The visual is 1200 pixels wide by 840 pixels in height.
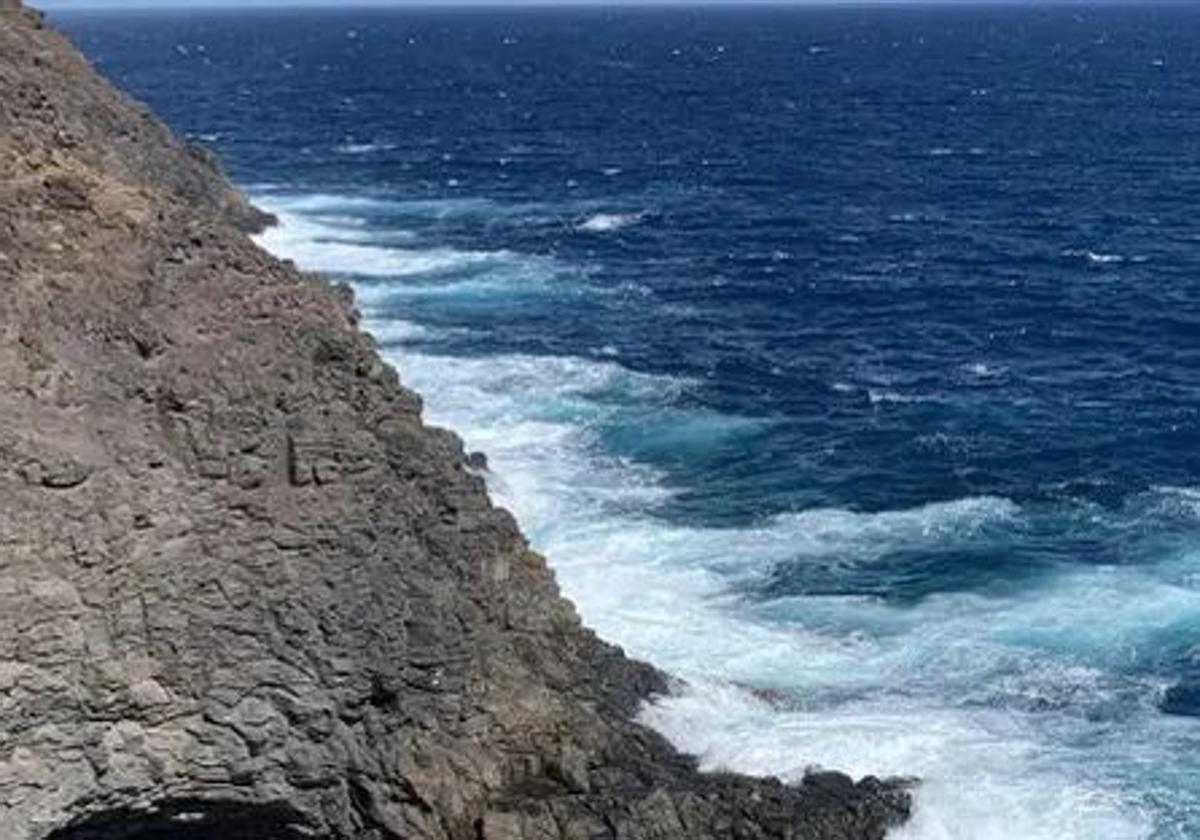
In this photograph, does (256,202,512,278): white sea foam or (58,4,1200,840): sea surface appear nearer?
(58,4,1200,840): sea surface

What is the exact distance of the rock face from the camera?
29594mm

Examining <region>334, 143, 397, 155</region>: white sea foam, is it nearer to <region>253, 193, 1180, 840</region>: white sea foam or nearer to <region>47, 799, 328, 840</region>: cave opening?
<region>253, 193, 1180, 840</region>: white sea foam

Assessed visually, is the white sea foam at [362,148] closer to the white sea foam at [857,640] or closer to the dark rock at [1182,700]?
the white sea foam at [857,640]

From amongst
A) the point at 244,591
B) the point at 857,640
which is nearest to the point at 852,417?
the point at 857,640

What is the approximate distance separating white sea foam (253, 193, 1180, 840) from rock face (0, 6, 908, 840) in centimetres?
352

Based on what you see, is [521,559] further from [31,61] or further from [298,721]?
[31,61]

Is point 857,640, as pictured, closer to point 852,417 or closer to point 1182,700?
point 1182,700

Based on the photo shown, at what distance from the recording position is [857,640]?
46.4m

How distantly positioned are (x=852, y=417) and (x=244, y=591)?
3914cm

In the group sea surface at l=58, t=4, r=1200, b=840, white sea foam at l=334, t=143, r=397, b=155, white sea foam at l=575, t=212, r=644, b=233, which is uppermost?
white sea foam at l=334, t=143, r=397, b=155

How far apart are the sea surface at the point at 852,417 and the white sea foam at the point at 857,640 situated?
0.12 meters

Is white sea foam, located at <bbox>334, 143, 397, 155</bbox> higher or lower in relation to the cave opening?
higher

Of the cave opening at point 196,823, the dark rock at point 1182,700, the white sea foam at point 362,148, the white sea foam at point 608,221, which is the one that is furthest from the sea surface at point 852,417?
the cave opening at point 196,823

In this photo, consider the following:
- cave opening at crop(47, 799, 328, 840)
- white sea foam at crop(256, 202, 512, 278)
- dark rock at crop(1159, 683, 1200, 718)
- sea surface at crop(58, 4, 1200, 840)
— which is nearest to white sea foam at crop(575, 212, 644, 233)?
sea surface at crop(58, 4, 1200, 840)
